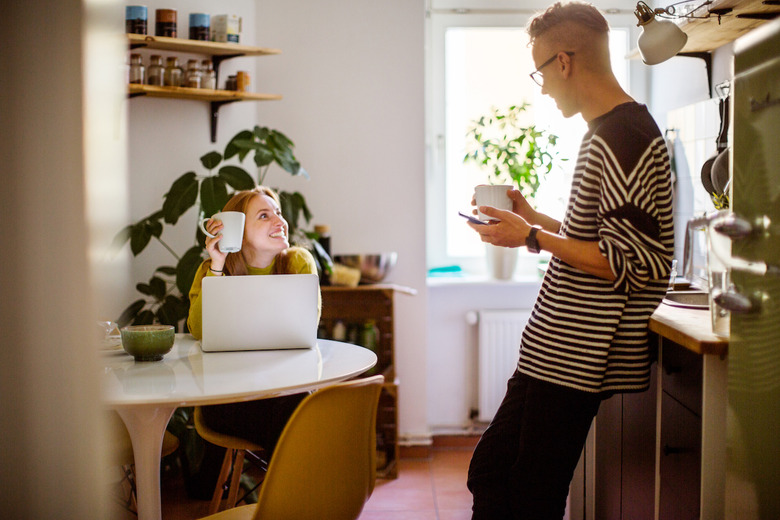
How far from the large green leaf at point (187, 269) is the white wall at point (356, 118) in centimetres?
70

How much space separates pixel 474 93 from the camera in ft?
12.4

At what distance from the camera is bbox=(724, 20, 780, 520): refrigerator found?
3.99 feet

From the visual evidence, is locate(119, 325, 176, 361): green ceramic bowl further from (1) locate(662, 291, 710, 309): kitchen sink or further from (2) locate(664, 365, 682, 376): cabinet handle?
(1) locate(662, 291, 710, 309): kitchen sink

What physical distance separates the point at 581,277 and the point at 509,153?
1979 mm

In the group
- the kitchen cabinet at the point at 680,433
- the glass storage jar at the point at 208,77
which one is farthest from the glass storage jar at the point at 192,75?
the kitchen cabinet at the point at 680,433

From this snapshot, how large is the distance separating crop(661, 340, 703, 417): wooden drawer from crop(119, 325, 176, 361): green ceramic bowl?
47.8 inches

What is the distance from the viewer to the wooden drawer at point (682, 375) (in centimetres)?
161

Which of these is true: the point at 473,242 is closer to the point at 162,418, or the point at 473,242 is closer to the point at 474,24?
the point at 474,24

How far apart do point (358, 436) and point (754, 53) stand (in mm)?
1036

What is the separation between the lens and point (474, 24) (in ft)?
12.3

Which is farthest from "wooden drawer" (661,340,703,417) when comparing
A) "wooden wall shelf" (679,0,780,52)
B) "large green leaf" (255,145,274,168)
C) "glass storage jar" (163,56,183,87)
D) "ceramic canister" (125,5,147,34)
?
"ceramic canister" (125,5,147,34)

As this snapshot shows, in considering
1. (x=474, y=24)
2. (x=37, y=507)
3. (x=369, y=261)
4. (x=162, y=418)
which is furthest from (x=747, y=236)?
(x=474, y=24)

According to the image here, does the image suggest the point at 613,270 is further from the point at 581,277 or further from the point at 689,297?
the point at 689,297

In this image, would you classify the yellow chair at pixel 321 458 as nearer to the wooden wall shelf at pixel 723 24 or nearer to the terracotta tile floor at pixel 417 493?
the terracotta tile floor at pixel 417 493
